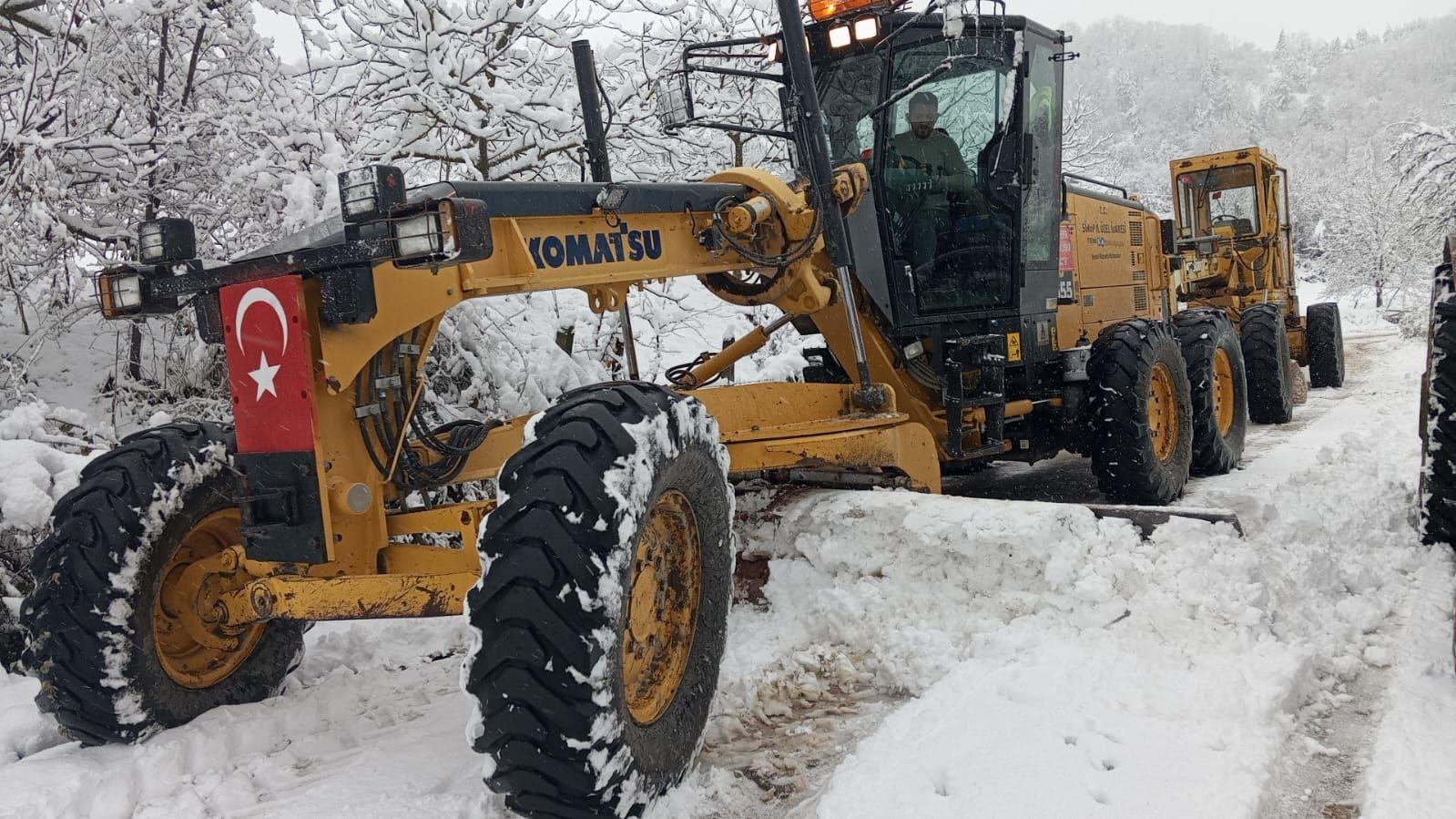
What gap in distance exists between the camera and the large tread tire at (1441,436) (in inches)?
184

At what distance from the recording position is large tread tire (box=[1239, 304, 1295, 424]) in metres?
10.1

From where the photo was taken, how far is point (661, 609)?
3.17m

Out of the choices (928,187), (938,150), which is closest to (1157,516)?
(928,187)

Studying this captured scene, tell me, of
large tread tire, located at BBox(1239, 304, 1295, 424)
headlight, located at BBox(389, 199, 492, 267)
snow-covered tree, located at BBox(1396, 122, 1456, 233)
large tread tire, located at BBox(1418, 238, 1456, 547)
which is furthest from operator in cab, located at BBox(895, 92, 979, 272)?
snow-covered tree, located at BBox(1396, 122, 1456, 233)

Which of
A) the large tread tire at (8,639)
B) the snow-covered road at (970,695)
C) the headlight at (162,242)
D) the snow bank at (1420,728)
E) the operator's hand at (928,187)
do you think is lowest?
the snow bank at (1420,728)

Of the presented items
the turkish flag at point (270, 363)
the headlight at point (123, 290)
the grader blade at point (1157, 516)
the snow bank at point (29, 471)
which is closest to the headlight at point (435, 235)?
the turkish flag at point (270, 363)

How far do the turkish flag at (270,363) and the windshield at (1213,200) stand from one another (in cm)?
1286

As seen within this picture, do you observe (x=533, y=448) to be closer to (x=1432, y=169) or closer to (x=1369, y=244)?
(x=1432, y=169)

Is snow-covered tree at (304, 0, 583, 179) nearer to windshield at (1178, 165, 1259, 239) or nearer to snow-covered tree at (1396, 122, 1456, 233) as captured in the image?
windshield at (1178, 165, 1259, 239)

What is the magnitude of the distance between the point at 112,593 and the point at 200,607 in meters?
0.37

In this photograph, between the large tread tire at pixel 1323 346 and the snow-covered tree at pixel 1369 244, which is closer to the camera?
the large tread tire at pixel 1323 346

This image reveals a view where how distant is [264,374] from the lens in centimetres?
301

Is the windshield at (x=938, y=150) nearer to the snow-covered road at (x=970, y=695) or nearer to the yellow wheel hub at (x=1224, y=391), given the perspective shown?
the snow-covered road at (x=970, y=695)

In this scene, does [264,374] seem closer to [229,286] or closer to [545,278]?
[229,286]
